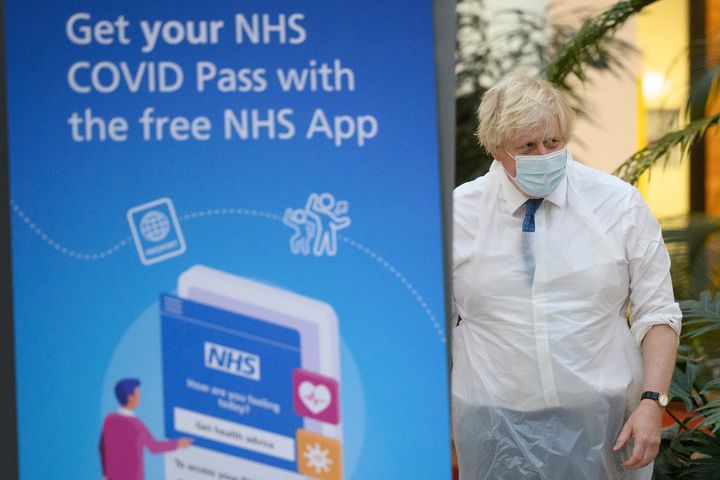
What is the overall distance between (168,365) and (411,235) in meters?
0.38

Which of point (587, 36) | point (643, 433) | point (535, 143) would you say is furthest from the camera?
point (587, 36)

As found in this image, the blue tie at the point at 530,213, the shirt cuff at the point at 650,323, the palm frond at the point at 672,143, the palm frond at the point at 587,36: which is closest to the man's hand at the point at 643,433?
the shirt cuff at the point at 650,323

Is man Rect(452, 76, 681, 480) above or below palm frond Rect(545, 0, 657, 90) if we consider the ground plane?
below

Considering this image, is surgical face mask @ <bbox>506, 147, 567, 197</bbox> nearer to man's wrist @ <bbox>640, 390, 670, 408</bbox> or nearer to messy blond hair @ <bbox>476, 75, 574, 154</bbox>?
messy blond hair @ <bbox>476, 75, 574, 154</bbox>

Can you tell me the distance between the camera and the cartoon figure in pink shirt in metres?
1.60

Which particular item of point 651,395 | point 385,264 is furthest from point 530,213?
point 385,264

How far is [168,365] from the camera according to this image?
63.1 inches

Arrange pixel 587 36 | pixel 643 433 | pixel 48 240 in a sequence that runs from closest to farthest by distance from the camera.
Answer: pixel 48 240
pixel 643 433
pixel 587 36

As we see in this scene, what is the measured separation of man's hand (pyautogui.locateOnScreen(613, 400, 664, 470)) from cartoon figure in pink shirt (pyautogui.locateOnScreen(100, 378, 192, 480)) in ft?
3.94

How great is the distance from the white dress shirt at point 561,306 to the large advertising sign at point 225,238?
942 millimetres

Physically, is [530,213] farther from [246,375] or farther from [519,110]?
[246,375]

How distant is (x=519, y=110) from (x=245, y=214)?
1.11 meters

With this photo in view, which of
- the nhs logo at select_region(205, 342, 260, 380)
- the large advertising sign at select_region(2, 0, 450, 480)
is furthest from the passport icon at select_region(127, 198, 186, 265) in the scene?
the nhs logo at select_region(205, 342, 260, 380)

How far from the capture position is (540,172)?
2514 mm
